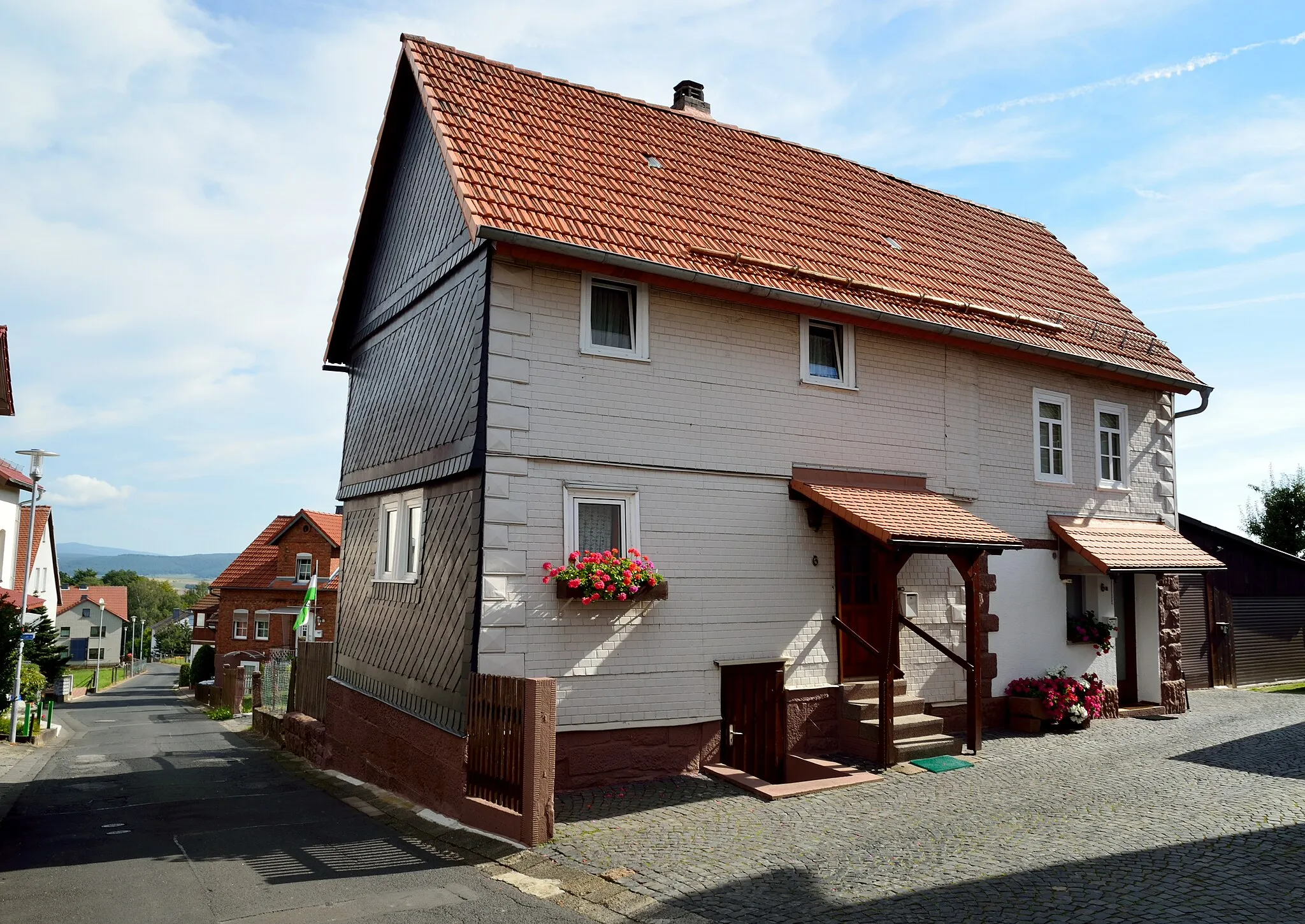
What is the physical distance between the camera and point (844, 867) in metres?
7.95

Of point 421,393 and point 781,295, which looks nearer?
point 781,295

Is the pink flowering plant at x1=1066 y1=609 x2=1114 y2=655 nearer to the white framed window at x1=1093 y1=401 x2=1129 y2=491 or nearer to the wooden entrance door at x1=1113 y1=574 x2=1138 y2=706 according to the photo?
the wooden entrance door at x1=1113 y1=574 x2=1138 y2=706

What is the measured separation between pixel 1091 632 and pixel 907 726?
486cm

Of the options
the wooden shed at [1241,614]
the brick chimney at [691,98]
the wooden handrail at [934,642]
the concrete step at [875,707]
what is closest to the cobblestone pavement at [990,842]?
the concrete step at [875,707]

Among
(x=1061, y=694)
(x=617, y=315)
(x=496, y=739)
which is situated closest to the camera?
(x=496, y=739)

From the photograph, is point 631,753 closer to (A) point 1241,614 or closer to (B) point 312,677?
(B) point 312,677

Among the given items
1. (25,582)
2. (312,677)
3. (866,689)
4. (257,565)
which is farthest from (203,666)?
(866,689)

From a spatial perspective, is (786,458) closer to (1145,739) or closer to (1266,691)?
(1145,739)

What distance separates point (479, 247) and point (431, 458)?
8.94ft

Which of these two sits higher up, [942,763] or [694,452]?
[694,452]

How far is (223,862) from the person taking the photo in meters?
9.21

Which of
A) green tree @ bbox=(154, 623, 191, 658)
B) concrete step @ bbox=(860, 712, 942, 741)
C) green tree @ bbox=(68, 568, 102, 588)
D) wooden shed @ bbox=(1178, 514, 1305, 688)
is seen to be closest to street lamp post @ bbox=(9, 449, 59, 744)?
concrete step @ bbox=(860, 712, 942, 741)

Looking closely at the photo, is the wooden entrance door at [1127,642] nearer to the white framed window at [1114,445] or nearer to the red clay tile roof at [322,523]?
the white framed window at [1114,445]

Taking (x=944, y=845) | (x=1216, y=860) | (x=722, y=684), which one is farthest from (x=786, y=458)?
(x=1216, y=860)
